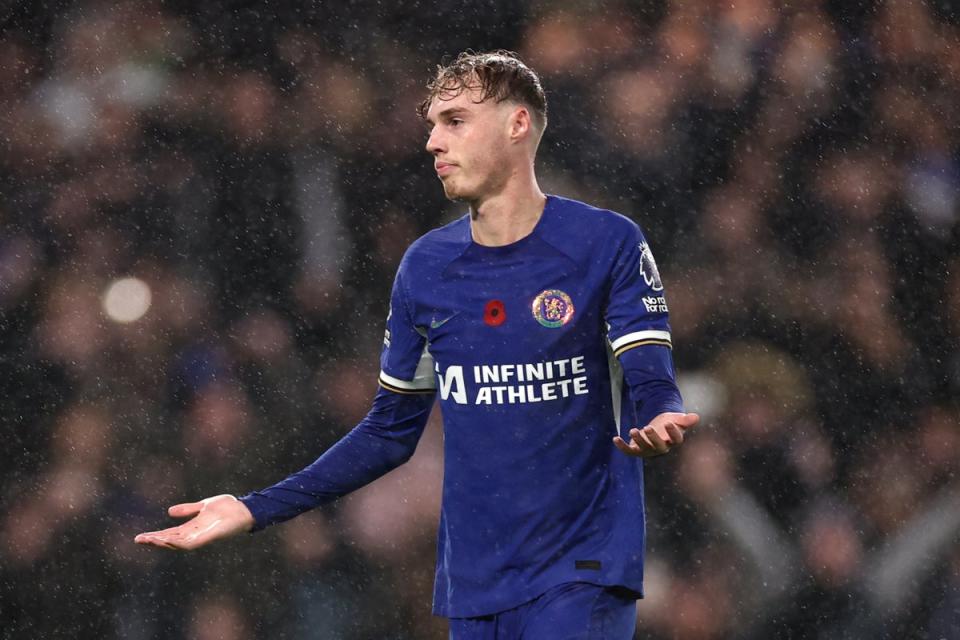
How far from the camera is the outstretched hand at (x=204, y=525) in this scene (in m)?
2.36

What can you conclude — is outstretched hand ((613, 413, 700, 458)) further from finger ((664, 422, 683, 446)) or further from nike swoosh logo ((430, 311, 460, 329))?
nike swoosh logo ((430, 311, 460, 329))

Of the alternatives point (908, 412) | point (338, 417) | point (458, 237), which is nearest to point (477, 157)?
point (458, 237)

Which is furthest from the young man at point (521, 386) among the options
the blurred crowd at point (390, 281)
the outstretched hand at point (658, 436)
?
the blurred crowd at point (390, 281)

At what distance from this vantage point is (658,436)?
6.91ft

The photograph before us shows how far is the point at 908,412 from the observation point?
16.1 ft

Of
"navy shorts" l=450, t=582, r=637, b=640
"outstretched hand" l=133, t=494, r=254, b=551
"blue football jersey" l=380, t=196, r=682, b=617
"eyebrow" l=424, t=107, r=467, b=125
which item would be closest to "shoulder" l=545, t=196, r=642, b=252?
"blue football jersey" l=380, t=196, r=682, b=617

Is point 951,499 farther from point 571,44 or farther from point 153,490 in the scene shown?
point 153,490

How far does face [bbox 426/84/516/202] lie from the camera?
8.15ft

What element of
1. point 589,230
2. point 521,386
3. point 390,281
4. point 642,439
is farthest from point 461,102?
point 390,281

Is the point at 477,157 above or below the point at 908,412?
above

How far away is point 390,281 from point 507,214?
243cm

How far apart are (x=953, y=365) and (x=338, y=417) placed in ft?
6.72

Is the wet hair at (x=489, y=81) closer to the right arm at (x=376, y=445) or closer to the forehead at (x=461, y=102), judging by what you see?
the forehead at (x=461, y=102)

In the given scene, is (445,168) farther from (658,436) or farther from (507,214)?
(658,436)
